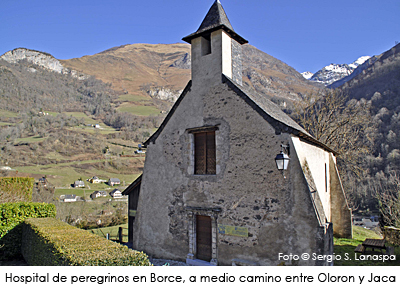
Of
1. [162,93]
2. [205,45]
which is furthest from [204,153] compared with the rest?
[162,93]

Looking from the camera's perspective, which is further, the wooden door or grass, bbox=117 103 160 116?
grass, bbox=117 103 160 116

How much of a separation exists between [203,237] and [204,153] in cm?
326

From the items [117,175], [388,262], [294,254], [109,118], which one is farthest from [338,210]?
[109,118]

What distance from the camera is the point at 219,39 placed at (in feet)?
33.2

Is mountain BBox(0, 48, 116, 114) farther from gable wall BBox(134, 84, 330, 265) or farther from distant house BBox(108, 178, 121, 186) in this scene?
gable wall BBox(134, 84, 330, 265)

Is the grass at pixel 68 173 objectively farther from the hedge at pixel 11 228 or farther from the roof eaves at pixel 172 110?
the roof eaves at pixel 172 110

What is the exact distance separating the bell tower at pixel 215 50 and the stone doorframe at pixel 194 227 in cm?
495

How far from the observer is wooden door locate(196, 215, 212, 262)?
384 inches

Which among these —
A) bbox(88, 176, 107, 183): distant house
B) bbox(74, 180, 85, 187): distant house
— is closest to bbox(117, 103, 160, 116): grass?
bbox(88, 176, 107, 183): distant house

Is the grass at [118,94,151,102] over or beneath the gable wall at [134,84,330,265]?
over

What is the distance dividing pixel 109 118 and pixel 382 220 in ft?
367

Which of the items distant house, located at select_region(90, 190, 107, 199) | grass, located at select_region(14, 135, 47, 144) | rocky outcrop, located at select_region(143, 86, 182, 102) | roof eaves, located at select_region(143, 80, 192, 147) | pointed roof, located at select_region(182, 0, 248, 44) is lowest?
distant house, located at select_region(90, 190, 107, 199)

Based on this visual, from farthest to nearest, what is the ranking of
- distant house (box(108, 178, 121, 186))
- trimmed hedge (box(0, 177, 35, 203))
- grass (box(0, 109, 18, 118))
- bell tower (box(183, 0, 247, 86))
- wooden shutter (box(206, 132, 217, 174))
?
grass (box(0, 109, 18, 118)) → distant house (box(108, 178, 121, 186)) → trimmed hedge (box(0, 177, 35, 203)) → bell tower (box(183, 0, 247, 86)) → wooden shutter (box(206, 132, 217, 174))

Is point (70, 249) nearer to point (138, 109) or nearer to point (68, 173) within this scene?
point (68, 173)
